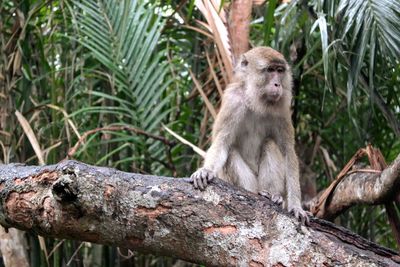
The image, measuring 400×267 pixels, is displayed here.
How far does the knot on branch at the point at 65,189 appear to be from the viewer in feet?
9.80

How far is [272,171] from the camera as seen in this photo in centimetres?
473

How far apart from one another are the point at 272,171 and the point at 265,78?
701mm

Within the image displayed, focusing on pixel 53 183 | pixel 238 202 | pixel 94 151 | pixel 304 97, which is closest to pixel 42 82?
pixel 94 151

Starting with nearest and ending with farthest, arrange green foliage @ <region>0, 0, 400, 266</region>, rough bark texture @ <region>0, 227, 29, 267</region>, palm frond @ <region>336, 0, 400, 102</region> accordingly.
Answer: palm frond @ <region>336, 0, 400, 102</region> → rough bark texture @ <region>0, 227, 29, 267</region> → green foliage @ <region>0, 0, 400, 266</region>

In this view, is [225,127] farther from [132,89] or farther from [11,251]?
[11,251]

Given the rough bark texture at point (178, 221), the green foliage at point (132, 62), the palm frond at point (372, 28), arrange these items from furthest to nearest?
1. the green foliage at point (132, 62)
2. the palm frond at point (372, 28)
3. the rough bark texture at point (178, 221)

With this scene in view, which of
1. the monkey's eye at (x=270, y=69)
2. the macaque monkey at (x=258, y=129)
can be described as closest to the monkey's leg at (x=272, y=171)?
the macaque monkey at (x=258, y=129)

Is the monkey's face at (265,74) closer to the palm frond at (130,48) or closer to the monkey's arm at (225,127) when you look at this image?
the monkey's arm at (225,127)

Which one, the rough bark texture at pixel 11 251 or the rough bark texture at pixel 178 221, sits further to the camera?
the rough bark texture at pixel 11 251

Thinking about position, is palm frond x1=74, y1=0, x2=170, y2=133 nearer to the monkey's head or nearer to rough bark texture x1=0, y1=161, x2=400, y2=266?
the monkey's head


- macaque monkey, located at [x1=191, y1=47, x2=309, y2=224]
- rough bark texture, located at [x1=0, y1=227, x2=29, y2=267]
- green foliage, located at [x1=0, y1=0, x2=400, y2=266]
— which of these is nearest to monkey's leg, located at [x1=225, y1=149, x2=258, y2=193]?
macaque monkey, located at [x1=191, y1=47, x2=309, y2=224]

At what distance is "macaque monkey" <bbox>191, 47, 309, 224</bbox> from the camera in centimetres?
472

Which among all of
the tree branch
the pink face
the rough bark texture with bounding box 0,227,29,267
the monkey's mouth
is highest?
the pink face

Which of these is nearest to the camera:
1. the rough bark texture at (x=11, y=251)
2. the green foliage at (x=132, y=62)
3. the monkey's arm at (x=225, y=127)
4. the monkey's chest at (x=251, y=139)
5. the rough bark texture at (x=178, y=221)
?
the rough bark texture at (x=178, y=221)
